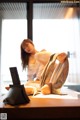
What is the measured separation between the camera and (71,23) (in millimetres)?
2438

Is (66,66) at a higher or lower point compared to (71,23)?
lower

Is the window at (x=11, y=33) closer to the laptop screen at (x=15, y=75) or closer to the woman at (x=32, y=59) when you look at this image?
the woman at (x=32, y=59)

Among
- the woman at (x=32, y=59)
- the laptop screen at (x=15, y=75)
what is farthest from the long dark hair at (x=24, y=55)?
the laptop screen at (x=15, y=75)

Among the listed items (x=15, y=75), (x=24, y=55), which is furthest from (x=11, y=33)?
(x=15, y=75)

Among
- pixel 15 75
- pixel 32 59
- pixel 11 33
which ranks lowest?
pixel 15 75

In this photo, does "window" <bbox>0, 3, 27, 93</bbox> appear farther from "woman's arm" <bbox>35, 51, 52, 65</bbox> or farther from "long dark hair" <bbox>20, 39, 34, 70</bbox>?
"woman's arm" <bbox>35, 51, 52, 65</bbox>

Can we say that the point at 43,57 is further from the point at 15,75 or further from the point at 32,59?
the point at 15,75

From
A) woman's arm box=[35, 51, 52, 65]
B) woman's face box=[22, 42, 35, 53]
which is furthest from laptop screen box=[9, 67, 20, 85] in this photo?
woman's face box=[22, 42, 35, 53]

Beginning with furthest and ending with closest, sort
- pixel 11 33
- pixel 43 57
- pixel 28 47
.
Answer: pixel 11 33, pixel 28 47, pixel 43 57

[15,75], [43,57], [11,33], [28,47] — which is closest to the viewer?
[15,75]

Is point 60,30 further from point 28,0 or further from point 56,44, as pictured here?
point 28,0

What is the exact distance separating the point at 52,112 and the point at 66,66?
1.21ft

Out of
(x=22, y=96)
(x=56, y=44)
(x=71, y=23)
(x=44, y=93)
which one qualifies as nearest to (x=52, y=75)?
(x=44, y=93)

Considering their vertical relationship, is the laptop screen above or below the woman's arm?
below
